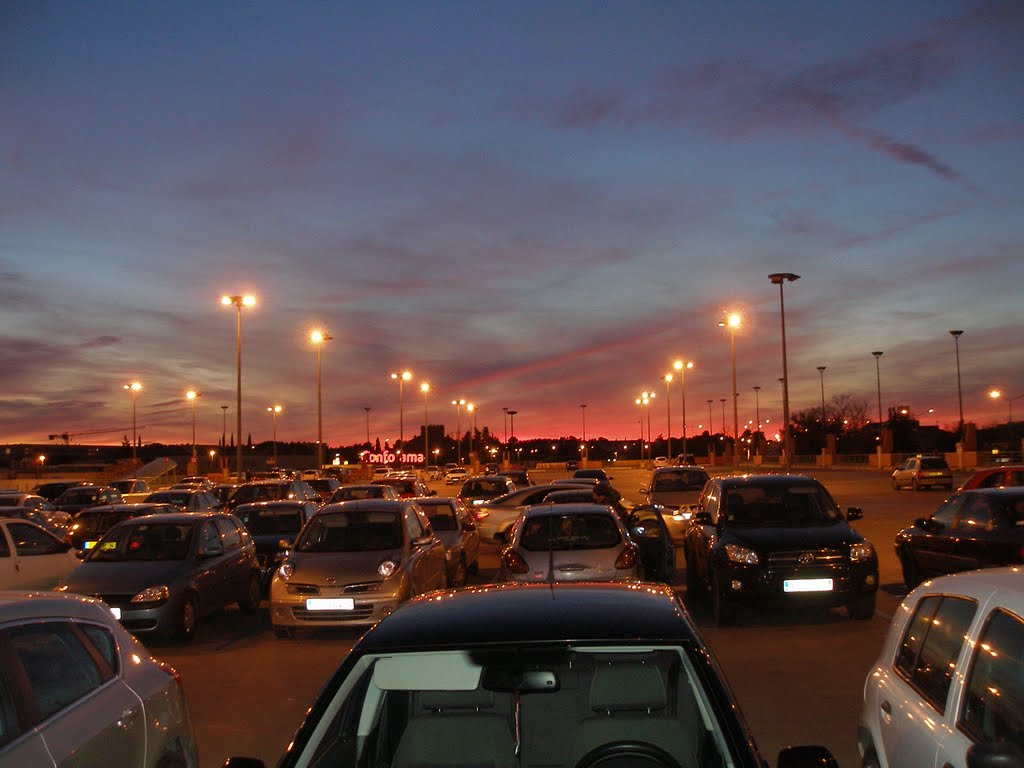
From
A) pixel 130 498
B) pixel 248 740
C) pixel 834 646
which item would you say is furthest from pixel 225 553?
pixel 130 498

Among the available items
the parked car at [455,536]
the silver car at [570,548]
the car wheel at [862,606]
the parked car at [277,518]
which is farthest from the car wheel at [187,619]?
the car wheel at [862,606]

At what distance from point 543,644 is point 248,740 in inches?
208

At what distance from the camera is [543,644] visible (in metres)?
3.12

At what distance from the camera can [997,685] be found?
3.67 m

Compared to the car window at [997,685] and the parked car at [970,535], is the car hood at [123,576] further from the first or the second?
the car window at [997,685]

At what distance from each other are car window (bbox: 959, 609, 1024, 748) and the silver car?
7.66 m

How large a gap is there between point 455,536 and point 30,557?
6915 millimetres

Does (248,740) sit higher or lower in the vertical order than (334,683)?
lower

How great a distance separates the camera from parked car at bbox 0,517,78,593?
41.2 ft

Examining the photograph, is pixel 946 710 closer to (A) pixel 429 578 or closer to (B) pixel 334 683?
(B) pixel 334 683

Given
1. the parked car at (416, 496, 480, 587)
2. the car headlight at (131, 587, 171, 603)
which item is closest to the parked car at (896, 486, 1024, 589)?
the parked car at (416, 496, 480, 587)

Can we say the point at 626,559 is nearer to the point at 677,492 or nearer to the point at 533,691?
the point at 533,691

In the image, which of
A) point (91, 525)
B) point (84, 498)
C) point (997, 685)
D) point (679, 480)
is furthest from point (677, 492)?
point (84, 498)

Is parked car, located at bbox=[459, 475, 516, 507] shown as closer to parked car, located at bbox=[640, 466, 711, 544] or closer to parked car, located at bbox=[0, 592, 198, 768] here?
parked car, located at bbox=[640, 466, 711, 544]
